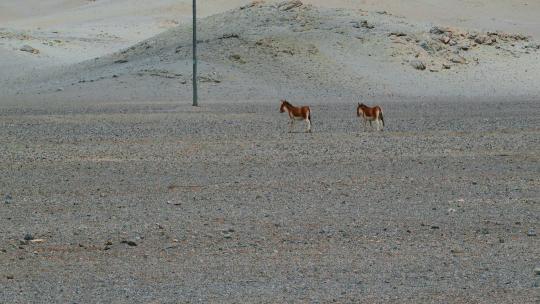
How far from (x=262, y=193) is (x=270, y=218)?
205cm

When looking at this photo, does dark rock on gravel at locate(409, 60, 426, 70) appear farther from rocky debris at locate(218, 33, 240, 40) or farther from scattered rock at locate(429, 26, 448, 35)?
rocky debris at locate(218, 33, 240, 40)

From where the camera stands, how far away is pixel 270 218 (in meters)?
12.1

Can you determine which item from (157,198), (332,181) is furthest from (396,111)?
(157,198)

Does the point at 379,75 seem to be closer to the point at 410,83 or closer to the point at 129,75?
the point at 410,83

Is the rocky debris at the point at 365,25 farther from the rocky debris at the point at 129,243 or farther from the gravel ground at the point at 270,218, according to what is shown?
the rocky debris at the point at 129,243

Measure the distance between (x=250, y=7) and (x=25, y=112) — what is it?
2367 centimetres

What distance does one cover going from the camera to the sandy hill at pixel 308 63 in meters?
43.1

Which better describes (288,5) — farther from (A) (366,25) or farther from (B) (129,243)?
(B) (129,243)

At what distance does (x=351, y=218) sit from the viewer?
1210cm

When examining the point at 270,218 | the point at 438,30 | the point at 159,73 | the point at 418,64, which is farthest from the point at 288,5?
the point at 270,218

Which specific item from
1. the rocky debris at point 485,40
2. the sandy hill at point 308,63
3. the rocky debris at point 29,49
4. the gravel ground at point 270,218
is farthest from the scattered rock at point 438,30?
the gravel ground at point 270,218

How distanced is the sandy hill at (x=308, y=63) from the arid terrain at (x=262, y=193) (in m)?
0.26

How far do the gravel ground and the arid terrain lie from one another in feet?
0.11

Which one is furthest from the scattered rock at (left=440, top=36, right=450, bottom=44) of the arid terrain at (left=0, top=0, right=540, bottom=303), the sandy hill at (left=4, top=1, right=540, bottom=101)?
the arid terrain at (left=0, top=0, right=540, bottom=303)
